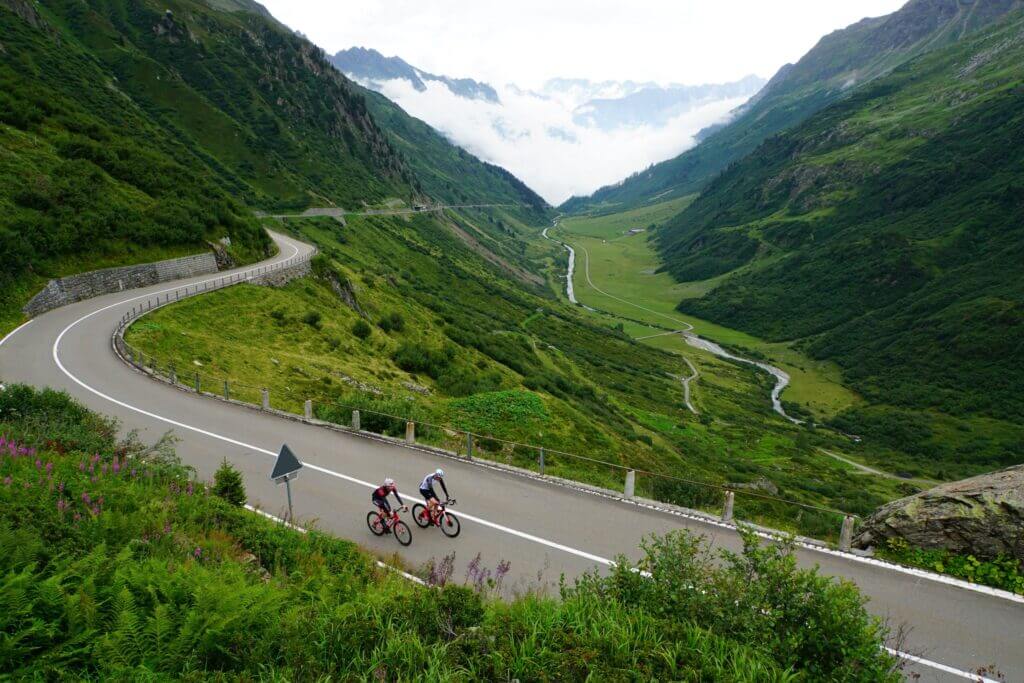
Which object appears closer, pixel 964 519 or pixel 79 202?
pixel 964 519

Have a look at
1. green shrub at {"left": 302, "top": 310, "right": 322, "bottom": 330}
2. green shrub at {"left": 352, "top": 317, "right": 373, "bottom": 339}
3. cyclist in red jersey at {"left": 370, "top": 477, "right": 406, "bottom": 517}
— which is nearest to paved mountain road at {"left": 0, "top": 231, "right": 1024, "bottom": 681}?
cyclist in red jersey at {"left": 370, "top": 477, "right": 406, "bottom": 517}

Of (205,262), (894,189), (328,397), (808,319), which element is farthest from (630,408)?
(894,189)

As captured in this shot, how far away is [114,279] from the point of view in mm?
38281

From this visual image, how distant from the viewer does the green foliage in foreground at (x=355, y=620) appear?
5.63m

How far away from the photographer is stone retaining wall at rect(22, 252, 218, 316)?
1287 inches

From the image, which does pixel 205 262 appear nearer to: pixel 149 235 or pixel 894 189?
pixel 149 235

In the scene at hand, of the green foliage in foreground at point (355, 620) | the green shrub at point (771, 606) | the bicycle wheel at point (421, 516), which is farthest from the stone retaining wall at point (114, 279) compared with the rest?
the green shrub at point (771, 606)

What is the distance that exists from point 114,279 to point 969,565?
49519 mm

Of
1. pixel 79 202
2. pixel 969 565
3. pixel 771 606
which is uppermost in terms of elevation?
pixel 79 202

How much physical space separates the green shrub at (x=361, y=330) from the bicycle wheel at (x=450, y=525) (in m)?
29.4

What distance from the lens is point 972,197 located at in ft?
546

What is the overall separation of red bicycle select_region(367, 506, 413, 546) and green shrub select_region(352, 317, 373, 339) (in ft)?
94.8

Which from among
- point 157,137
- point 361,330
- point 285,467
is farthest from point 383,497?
point 157,137

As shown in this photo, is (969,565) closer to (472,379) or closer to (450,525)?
(450,525)
